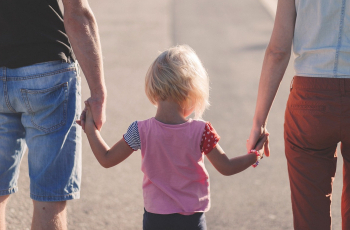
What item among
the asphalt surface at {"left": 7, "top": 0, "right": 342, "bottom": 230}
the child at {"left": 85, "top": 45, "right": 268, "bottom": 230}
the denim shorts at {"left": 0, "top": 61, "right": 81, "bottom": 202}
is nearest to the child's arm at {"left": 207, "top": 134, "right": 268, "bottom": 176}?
the child at {"left": 85, "top": 45, "right": 268, "bottom": 230}

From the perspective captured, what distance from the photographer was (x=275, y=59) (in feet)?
9.04

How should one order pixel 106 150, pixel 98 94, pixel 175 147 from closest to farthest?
1. pixel 175 147
2. pixel 106 150
3. pixel 98 94

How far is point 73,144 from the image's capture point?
2.73m

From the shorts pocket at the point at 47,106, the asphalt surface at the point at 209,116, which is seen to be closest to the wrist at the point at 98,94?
the shorts pocket at the point at 47,106

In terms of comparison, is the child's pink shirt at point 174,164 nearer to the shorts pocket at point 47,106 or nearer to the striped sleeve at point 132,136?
the striped sleeve at point 132,136

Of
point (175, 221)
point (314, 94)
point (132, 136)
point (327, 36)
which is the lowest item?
point (175, 221)

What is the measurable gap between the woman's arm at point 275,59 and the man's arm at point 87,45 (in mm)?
866

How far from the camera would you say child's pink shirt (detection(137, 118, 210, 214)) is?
2477 mm

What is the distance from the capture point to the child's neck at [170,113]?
2527mm

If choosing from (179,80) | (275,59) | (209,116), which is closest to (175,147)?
(179,80)

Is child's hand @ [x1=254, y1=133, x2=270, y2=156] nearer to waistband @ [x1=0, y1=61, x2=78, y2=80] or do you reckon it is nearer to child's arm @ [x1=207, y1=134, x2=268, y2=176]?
child's arm @ [x1=207, y1=134, x2=268, y2=176]

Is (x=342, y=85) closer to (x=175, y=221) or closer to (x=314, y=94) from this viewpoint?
(x=314, y=94)

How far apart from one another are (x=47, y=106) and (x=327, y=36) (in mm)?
1437

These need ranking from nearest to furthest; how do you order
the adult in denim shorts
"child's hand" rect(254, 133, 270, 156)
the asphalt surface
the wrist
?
the adult in denim shorts → the wrist → "child's hand" rect(254, 133, 270, 156) → the asphalt surface
